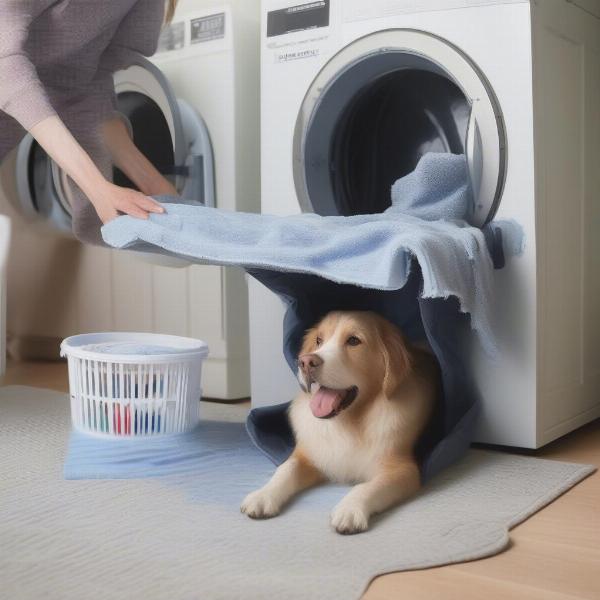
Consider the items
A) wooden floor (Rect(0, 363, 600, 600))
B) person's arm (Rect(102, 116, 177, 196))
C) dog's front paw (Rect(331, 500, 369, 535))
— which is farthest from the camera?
person's arm (Rect(102, 116, 177, 196))

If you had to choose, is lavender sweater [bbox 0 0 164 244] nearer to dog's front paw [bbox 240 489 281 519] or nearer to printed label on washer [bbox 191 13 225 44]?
printed label on washer [bbox 191 13 225 44]

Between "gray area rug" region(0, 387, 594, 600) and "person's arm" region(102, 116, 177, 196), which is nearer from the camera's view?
"gray area rug" region(0, 387, 594, 600)

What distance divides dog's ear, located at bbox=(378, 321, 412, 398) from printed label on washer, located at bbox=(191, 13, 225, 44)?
1.14 m

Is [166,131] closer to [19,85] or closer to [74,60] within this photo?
[74,60]

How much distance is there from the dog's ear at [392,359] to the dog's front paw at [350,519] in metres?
0.28

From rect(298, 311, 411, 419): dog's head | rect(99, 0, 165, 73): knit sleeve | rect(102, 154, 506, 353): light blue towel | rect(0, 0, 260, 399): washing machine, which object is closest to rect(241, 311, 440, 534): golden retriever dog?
rect(298, 311, 411, 419): dog's head

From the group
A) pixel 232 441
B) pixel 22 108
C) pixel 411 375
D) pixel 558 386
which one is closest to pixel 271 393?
pixel 232 441

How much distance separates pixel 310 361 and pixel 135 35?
1094mm

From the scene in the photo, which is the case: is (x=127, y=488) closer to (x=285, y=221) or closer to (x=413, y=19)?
(x=285, y=221)

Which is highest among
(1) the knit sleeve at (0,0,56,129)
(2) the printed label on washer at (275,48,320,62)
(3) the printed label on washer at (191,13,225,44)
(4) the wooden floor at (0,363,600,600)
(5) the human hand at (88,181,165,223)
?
(3) the printed label on washer at (191,13,225,44)

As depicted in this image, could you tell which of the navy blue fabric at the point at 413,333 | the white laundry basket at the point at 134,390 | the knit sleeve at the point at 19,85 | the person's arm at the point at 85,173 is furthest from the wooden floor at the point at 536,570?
the knit sleeve at the point at 19,85

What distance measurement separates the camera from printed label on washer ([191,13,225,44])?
234 centimetres

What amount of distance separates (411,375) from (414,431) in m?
0.11

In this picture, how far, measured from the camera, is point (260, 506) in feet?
4.63
